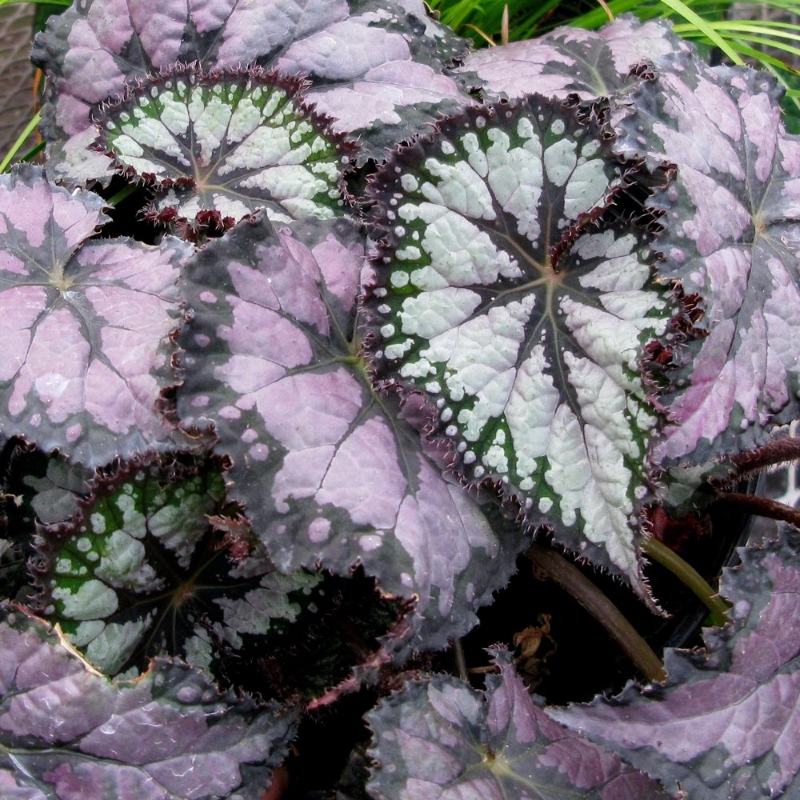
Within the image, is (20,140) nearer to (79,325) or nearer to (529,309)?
(79,325)

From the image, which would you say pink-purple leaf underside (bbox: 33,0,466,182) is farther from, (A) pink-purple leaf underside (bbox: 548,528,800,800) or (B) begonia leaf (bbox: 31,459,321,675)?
(A) pink-purple leaf underside (bbox: 548,528,800,800)

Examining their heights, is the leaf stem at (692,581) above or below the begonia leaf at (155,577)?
below

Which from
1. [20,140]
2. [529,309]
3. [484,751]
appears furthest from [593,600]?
[20,140]

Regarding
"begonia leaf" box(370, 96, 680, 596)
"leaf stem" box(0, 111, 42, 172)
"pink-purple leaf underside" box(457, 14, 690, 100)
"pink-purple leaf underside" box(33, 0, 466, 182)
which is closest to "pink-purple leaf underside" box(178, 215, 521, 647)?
"begonia leaf" box(370, 96, 680, 596)

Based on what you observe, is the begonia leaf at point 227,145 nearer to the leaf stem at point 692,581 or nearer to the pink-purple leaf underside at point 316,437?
the pink-purple leaf underside at point 316,437

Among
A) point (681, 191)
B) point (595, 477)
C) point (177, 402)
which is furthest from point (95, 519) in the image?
point (681, 191)

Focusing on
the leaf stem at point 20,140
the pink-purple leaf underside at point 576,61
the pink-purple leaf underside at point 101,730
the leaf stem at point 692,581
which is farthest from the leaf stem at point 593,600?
the leaf stem at point 20,140
